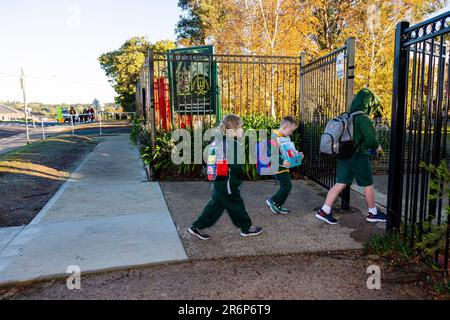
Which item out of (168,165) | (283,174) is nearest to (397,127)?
(283,174)

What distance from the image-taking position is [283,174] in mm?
4887

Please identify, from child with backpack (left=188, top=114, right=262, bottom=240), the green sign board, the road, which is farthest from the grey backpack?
the road

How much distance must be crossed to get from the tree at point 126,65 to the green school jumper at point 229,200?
120 ft

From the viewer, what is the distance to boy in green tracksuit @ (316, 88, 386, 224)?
4371 millimetres

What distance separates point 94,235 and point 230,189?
1.74 m

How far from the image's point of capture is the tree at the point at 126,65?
3884cm

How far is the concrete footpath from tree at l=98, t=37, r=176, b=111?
34405 mm

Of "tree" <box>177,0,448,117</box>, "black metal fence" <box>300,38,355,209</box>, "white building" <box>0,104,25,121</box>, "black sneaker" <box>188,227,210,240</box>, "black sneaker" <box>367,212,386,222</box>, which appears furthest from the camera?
"white building" <box>0,104,25,121</box>

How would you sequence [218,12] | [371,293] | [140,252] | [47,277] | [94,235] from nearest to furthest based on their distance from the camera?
[371,293] → [47,277] → [140,252] → [94,235] → [218,12]

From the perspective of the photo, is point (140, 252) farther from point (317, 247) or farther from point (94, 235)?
point (317, 247)

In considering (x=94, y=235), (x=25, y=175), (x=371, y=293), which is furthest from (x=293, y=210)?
(x=25, y=175)

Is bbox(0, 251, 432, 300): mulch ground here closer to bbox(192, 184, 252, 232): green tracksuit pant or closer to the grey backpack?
bbox(192, 184, 252, 232): green tracksuit pant

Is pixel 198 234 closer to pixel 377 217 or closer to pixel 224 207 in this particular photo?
pixel 224 207

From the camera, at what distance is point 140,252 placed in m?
3.63
